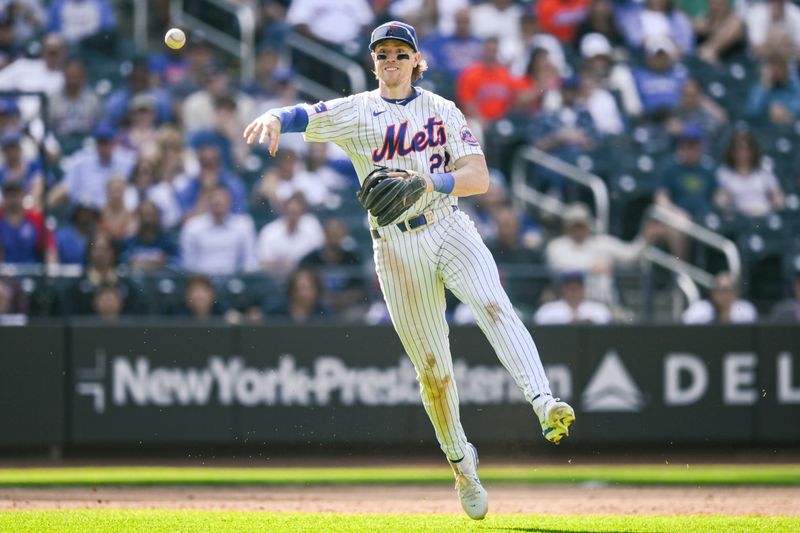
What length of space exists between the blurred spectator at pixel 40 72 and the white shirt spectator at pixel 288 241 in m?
2.92

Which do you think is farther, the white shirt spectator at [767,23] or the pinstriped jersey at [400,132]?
the white shirt spectator at [767,23]

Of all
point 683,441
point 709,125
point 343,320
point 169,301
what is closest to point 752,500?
A: point 683,441

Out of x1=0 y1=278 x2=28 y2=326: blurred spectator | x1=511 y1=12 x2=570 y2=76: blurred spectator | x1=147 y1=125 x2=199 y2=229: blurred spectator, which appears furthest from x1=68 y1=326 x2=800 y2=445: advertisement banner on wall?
x1=511 y1=12 x2=570 y2=76: blurred spectator

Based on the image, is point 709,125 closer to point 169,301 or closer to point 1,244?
point 169,301

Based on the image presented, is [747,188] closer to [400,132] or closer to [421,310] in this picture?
[421,310]

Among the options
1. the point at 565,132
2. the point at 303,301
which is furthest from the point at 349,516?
the point at 565,132

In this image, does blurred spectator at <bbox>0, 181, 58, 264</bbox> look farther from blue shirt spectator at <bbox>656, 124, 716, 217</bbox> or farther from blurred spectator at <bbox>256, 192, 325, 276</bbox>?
blue shirt spectator at <bbox>656, 124, 716, 217</bbox>

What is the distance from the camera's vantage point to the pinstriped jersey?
249 inches

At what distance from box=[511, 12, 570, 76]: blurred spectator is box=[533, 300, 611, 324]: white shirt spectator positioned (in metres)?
3.27

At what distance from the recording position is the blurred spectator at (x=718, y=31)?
14.2 meters

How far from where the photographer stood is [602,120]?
42.2 ft

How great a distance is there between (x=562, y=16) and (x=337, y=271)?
188 inches

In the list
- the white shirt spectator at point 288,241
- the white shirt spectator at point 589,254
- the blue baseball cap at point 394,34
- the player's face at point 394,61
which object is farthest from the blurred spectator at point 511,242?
the blue baseball cap at point 394,34

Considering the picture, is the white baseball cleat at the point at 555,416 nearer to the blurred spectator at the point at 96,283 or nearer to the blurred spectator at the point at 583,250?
the blurred spectator at the point at 583,250
